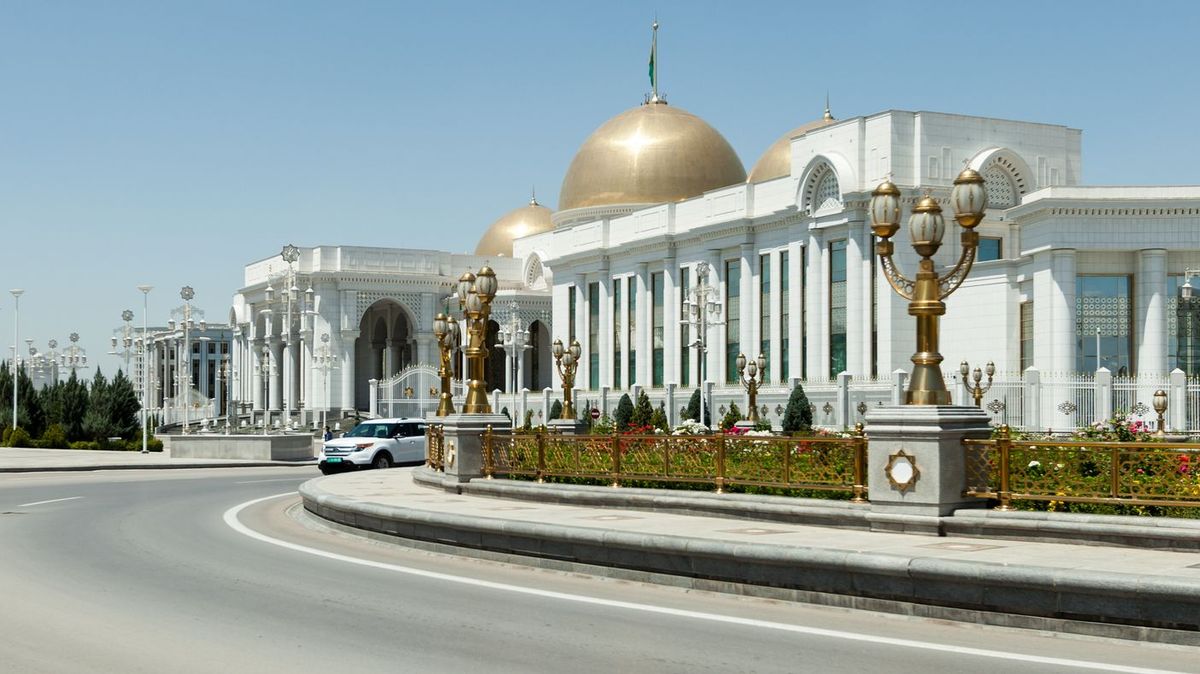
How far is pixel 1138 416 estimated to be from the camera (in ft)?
128

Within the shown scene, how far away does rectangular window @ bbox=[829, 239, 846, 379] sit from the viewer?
168ft

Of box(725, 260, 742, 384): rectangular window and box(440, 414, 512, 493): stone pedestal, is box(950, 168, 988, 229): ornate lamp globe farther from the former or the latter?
box(725, 260, 742, 384): rectangular window

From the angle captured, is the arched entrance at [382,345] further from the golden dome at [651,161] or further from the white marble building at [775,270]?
the golden dome at [651,161]

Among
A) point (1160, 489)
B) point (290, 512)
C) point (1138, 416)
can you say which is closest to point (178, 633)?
point (1160, 489)

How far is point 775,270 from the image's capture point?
56.4m

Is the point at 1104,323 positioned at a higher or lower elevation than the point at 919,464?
higher

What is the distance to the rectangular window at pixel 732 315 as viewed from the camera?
59844mm

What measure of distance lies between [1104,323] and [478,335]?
26116mm

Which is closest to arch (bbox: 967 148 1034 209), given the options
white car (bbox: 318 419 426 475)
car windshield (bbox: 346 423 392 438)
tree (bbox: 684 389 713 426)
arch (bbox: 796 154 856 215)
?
arch (bbox: 796 154 856 215)

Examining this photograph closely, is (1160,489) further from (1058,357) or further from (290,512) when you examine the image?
(1058,357)

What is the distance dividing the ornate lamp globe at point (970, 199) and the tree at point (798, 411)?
30180 mm

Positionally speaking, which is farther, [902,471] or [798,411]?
[798,411]

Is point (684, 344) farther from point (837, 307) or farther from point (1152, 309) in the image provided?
point (1152, 309)

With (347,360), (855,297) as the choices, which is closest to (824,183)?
(855,297)
